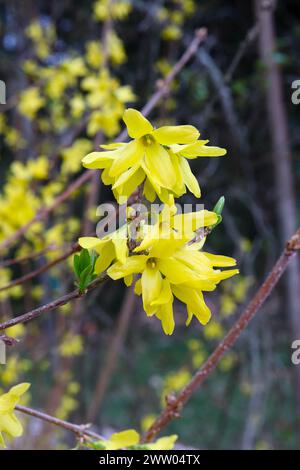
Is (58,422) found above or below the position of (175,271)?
below

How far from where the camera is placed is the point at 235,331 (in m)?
0.65

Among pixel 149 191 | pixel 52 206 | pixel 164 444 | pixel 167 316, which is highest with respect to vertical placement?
pixel 52 206

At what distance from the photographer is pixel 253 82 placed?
8.12 ft

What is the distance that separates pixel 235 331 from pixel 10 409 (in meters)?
0.28

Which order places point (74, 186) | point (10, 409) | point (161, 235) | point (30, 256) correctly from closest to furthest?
point (161, 235), point (10, 409), point (30, 256), point (74, 186)

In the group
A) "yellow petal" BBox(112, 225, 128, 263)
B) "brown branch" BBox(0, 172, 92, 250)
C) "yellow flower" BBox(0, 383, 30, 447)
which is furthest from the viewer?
"brown branch" BBox(0, 172, 92, 250)

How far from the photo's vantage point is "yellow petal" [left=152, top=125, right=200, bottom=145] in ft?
1.73

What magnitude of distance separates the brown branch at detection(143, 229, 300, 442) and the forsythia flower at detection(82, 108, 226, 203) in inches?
5.7

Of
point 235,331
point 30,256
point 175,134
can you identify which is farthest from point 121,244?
point 30,256

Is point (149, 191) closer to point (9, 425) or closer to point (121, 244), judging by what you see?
point (121, 244)

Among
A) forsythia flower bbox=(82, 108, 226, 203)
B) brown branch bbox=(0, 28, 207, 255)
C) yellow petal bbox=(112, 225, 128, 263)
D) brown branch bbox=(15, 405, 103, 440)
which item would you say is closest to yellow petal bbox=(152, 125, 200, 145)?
forsythia flower bbox=(82, 108, 226, 203)

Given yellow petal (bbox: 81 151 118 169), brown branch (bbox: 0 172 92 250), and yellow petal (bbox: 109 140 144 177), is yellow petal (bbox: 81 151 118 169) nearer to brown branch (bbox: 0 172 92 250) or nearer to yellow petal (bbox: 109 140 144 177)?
yellow petal (bbox: 109 140 144 177)

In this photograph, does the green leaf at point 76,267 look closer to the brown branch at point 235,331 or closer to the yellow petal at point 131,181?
the yellow petal at point 131,181
